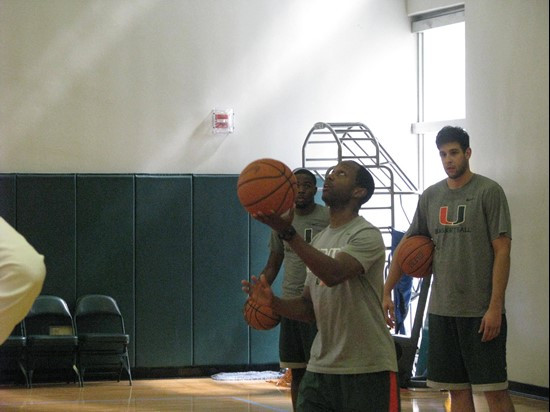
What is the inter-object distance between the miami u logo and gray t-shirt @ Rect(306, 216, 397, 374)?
0.97 metres

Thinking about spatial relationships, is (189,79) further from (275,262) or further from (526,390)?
(526,390)

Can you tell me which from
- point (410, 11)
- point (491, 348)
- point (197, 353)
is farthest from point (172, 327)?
point (491, 348)

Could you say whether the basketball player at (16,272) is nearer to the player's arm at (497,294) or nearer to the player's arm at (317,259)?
the player's arm at (317,259)

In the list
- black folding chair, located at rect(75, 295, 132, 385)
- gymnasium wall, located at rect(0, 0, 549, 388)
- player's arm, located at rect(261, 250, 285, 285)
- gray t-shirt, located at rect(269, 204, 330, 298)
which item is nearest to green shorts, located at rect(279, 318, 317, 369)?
gray t-shirt, located at rect(269, 204, 330, 298)

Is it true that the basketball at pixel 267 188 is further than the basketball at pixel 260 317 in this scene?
No

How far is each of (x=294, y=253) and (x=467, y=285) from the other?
3.86ft

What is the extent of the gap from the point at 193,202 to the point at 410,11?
3.10 meters

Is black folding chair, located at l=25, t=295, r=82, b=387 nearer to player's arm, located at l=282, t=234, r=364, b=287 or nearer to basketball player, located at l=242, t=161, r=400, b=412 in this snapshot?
basketball player, located at l=242, t=161, r=400, b=412

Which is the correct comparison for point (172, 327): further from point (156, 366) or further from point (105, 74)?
point (105, 74)

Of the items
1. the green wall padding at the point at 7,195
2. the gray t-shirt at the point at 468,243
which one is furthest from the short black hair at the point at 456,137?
the green wall padding at the point at 7,195

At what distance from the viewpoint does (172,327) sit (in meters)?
8.88

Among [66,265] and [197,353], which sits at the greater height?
[66,265]

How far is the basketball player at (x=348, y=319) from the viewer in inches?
136

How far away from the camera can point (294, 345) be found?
530cm
